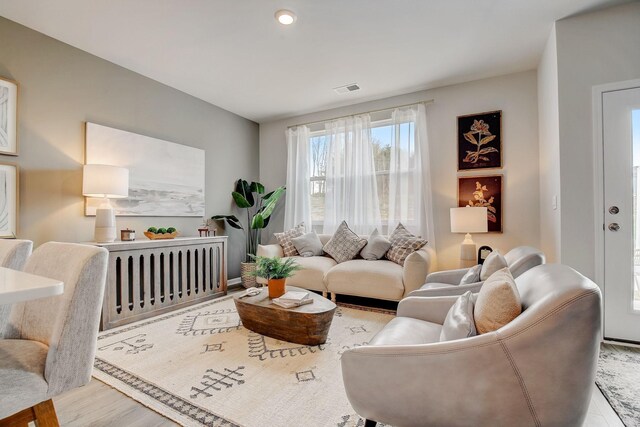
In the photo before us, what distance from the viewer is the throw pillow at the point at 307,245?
4.14 meters

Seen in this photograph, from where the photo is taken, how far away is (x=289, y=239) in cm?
430

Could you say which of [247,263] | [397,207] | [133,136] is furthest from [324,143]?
[133,136]

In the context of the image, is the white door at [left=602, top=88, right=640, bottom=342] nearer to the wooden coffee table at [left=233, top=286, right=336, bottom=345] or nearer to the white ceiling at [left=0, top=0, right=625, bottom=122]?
the white ceiling at [left=0, top=0, right=625, bottom=122]

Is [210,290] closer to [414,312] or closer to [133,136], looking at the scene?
[133,136]

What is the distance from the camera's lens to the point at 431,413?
1035mm

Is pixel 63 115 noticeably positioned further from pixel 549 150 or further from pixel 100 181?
pixel 549 150

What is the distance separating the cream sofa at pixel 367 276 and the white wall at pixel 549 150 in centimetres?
112

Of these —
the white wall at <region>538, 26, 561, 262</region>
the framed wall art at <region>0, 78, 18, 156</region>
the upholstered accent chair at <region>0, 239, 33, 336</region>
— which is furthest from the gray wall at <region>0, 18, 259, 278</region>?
the white wall at <region>538, 26, 561, 262</region>

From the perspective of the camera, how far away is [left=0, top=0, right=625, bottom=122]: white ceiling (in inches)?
93.4

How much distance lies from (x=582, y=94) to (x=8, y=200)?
4825 millimetres

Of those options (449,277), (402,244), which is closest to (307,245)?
(402,244)

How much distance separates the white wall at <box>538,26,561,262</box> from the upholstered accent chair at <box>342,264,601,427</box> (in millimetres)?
1981

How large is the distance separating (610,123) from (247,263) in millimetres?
4302

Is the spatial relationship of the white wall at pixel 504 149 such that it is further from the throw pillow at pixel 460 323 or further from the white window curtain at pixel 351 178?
the throw pillow at pixel 460 323
